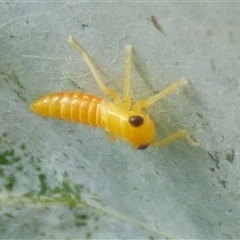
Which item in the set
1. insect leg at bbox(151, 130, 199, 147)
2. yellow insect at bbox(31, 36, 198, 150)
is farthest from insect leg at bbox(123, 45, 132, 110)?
insect leg at bbox(151, 130, 199, 147)

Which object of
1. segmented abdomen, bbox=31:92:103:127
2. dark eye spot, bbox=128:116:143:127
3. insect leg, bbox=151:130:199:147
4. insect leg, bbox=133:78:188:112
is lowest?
insect leg, bbox=151:130:199:147

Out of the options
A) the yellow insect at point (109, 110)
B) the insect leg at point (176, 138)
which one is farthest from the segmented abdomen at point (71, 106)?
the insect leg at point (176, 138)

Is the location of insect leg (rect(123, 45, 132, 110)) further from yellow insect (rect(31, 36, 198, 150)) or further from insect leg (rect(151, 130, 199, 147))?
insect leg (rect(151, 130, 199, 147))

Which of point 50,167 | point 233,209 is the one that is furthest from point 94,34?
point 233,209

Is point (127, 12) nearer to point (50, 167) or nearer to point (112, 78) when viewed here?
point (112, 78)

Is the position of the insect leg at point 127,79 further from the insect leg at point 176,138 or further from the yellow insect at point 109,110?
the insect leg at point 176,138

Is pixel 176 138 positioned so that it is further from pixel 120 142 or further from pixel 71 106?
pixel 71 106

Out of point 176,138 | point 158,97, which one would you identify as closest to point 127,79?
point 158,97
